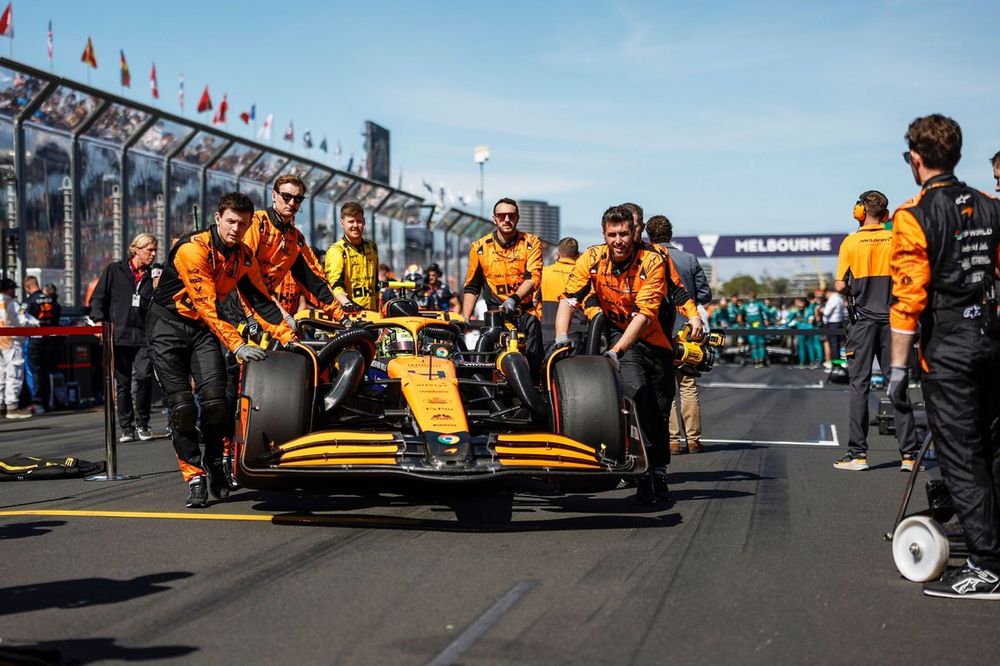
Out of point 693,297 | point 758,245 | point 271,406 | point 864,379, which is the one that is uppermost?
point 758,245

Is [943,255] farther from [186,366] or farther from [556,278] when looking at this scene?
[556,278]

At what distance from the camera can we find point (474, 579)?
5215 millimetres

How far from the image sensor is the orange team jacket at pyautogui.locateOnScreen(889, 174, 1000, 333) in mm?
5117

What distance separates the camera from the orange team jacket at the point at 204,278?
7305 millimetres

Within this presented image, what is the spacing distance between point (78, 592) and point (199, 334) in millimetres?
2827

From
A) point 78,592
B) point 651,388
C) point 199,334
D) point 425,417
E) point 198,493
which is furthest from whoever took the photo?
point 651,388

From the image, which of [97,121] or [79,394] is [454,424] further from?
[97,121]

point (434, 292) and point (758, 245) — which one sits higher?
point (758, 245)

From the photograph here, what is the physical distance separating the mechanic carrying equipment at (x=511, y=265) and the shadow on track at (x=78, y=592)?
5313 mm

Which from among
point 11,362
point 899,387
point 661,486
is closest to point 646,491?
point 661,486

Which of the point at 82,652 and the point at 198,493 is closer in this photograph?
the point at 82,652

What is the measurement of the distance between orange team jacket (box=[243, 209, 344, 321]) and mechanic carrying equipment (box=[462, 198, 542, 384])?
1.84 metres

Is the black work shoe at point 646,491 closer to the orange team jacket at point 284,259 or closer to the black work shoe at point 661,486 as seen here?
the black work shoe at point 661,486

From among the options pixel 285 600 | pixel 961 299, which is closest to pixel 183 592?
pixel 285 600
